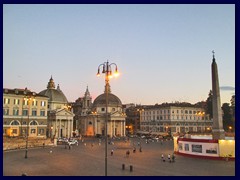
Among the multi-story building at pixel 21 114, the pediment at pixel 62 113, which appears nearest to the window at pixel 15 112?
the multi-story building at pixel 21 114

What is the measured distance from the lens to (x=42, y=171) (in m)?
24.8

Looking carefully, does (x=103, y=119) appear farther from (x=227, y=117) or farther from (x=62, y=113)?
(x=227, y=117)

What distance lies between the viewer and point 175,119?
3504 inches

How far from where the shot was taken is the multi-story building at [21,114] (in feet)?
190

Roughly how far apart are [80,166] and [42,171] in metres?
4.23

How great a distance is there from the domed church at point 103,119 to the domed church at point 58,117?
1480 cm

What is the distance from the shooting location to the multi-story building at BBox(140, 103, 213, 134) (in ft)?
291

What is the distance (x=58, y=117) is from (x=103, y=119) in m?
21.1

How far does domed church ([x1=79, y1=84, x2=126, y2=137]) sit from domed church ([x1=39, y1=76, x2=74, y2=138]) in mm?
14803

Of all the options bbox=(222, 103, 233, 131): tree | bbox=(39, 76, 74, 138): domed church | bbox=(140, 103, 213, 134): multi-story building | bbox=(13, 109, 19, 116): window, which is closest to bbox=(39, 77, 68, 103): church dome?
bbox=(39, 76, 74, 138): domed church

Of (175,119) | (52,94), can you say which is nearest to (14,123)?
(52,94)

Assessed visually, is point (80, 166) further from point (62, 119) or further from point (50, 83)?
point (50, 83)

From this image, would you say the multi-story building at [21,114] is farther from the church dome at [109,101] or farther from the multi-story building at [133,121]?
the multi-story building at [133,121]
